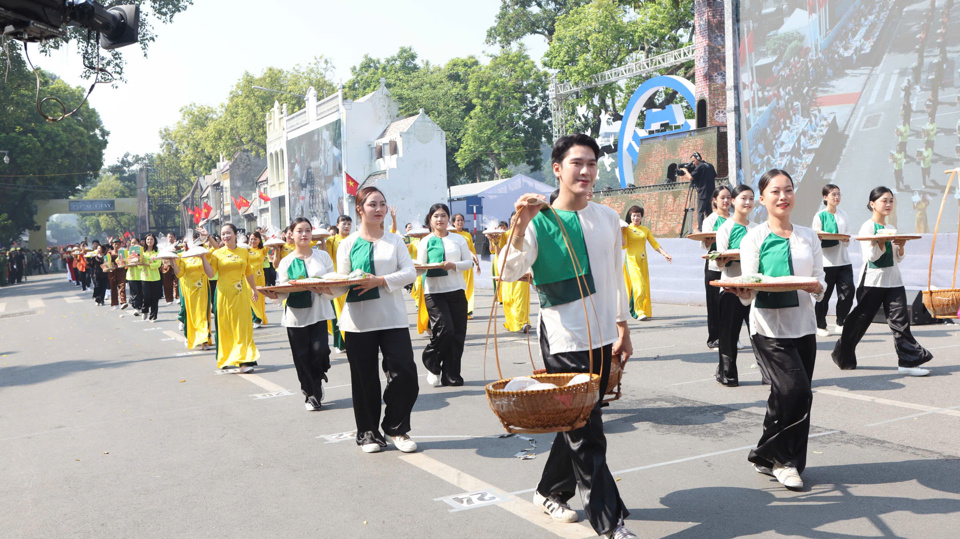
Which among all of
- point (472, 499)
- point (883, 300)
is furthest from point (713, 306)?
point (472, 499)

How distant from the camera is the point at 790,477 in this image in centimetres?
460

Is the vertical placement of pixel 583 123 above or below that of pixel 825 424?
above

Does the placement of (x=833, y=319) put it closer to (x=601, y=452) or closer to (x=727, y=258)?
(x=727, y=258)

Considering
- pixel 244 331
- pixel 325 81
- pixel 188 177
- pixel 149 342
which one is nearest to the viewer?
pixel 244 331

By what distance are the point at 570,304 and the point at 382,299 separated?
223 cm

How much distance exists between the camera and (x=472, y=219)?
41000 millimetres

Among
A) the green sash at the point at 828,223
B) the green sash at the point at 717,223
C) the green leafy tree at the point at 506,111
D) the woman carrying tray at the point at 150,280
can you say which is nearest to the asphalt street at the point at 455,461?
the green sash at the point at 717,223

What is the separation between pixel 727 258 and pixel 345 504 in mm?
3842

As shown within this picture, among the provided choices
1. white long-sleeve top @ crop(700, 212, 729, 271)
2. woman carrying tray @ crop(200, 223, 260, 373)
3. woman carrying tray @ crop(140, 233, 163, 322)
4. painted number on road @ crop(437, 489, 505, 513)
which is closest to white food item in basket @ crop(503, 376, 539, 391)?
painted number on road @ crop(437, 489, 505, 513)

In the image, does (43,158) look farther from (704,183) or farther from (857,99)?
(857,99)

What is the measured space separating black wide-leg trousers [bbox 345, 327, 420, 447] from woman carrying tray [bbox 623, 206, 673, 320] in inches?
279

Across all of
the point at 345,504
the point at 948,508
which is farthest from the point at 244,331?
the point at 948,508

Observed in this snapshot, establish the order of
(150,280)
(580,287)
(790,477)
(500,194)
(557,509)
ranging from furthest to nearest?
(500,194) → (150,280) → (790,477) → (557,509) → (580,287)

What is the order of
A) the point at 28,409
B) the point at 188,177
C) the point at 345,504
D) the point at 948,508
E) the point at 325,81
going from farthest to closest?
the point at 188,177 < the point at 325,81 < the point at 28,409 < the point at 345,504 < the point at 948,508
